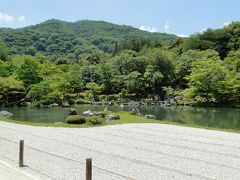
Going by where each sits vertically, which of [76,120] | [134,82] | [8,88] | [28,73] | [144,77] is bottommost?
[76,120]

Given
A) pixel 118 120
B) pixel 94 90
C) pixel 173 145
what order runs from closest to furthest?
pixel 173 145
pixel 118 120
pixel 94 90

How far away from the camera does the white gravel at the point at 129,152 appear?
9766 millimetres

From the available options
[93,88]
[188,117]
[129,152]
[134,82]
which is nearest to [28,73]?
[93,88]

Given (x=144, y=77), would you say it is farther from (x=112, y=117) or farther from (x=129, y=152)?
(x=129, y=152)

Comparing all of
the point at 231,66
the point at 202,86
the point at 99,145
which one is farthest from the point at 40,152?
the point at 231,66

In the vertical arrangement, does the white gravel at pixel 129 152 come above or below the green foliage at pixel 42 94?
below

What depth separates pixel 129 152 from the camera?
1295 cm

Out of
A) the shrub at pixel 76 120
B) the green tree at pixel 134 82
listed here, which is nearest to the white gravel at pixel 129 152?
the shrub at pixel 76 120

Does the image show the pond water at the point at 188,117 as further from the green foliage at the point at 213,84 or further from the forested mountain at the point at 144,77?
the forested mountain at the point at 144,77

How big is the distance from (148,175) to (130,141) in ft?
19.9

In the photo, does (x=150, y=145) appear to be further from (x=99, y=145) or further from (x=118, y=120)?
(x=118, y=120)

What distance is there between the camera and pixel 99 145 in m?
14.6

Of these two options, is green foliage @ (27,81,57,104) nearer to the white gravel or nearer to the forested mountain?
the forested mountain

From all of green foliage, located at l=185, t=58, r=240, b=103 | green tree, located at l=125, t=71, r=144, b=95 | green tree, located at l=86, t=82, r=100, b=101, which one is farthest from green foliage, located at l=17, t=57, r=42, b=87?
green foliage, located at l=185, t=58, r=240, b=103
